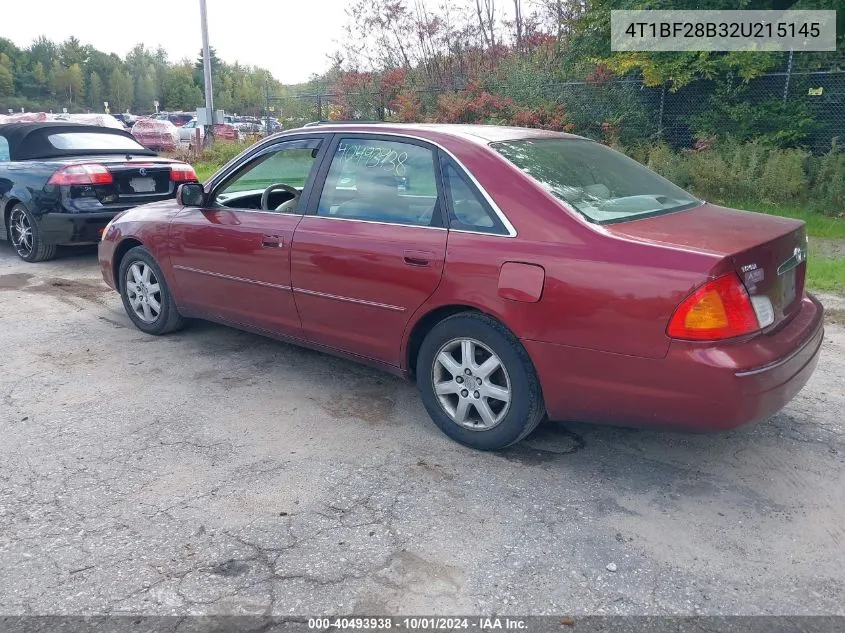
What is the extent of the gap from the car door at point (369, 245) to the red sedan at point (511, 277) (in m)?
0.01

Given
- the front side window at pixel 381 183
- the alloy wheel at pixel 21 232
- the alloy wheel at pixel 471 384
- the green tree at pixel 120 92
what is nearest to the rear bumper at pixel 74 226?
the alloy wheel at pixel 21 232

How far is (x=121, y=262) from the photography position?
5766 millimetres

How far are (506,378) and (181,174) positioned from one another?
6.12 m

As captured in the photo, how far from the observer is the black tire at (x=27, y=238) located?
26.3ft

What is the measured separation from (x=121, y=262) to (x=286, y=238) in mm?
2093

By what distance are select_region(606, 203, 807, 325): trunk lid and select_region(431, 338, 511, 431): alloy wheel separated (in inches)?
34.0

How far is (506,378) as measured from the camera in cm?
354

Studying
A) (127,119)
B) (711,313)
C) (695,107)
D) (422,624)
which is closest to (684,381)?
(711,313)

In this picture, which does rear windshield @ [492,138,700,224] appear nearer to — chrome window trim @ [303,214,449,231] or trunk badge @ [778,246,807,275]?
chrome window trim @ [303,214,449,231]

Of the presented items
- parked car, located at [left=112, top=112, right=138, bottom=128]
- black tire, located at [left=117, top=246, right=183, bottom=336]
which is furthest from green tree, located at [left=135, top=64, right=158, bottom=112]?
black tire, located at [left=117, top=246, right=183, bottom=336]

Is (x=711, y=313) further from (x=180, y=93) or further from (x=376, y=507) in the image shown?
(x=180, y=93)

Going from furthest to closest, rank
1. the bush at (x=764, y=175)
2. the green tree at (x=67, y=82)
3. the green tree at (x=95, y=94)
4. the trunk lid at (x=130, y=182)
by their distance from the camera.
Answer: the green tree at (x=95, y=94) < the green tree at (x=67, y=82) < the bush at (x=764, y=175) < the trunk lid at (x=130, y=182)

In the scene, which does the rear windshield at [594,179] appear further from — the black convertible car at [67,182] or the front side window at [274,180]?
the black convertible car at [67,182]

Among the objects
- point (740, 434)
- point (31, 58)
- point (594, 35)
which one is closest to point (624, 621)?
point (740, 434)
